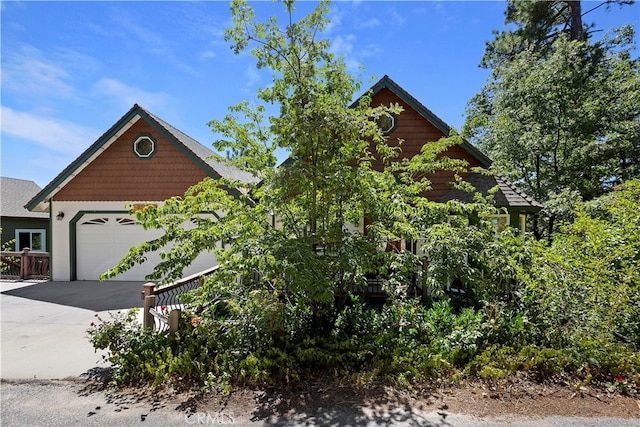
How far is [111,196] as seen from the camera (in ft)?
36.7

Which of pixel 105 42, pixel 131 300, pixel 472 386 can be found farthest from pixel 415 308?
pixel 105 42

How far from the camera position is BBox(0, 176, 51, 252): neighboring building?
1614cm

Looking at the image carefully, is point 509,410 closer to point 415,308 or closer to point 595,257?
point 415,308

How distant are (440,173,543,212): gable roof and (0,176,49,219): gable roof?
2102 cm

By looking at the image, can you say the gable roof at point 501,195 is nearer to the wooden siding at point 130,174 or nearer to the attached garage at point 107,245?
the wooden siding at point 130,174

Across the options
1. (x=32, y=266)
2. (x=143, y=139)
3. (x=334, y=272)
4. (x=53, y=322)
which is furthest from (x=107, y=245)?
(x=334, y=272)

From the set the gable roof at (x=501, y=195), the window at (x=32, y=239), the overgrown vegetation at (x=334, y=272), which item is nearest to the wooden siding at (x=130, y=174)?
the overgrown vegetation at (x=334, y=272)

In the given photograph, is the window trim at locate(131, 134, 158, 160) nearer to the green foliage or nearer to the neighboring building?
the neighboring building

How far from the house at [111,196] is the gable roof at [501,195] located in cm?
824

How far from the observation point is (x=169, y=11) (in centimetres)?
691

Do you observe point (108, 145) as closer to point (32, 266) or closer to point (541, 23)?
point (32, 266)

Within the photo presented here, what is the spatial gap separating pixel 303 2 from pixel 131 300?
8.25m

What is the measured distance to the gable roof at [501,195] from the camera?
8.52 metres

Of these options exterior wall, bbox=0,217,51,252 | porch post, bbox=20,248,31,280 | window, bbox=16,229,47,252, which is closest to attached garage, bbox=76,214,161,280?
porch post, bbox=20,248,31,280
